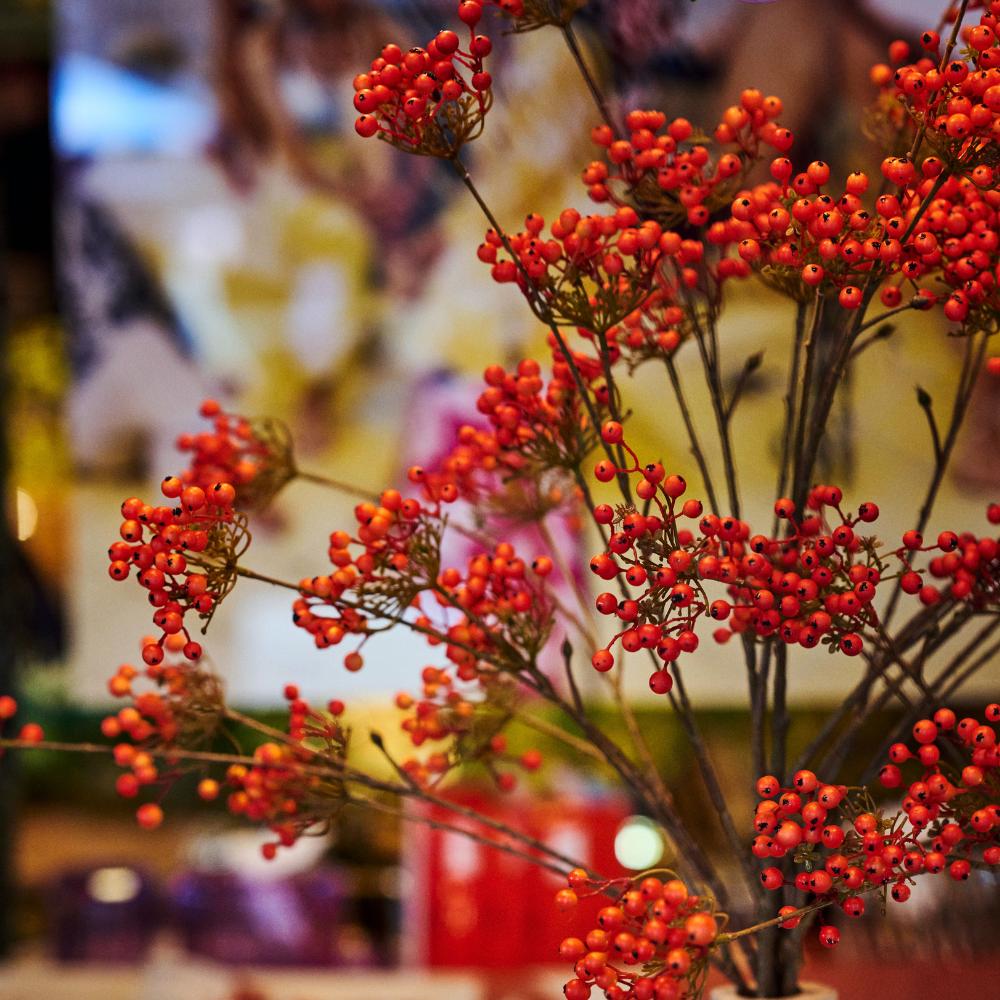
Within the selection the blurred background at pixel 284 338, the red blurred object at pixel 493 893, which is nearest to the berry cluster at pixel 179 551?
the red blurred object at pixel 493 893

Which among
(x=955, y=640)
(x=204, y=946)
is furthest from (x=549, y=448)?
(x=204, y=946)

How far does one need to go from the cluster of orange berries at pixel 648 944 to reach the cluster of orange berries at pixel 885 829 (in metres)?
0.06

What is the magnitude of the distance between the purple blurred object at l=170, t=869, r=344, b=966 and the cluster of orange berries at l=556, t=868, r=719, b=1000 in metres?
1.71

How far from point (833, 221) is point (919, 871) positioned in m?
0.33

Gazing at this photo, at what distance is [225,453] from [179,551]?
284mm

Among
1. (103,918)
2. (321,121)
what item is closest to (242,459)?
(103,918)

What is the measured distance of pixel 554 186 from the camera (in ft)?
7.70

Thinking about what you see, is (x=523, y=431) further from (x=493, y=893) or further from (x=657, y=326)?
(x=493, y=893)

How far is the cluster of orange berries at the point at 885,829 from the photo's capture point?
51cm

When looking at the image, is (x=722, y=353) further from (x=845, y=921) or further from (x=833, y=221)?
(x=833, y=221)

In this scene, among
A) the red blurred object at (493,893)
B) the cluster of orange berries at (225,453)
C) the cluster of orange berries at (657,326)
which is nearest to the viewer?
the cluster of orange berries at (657,326)

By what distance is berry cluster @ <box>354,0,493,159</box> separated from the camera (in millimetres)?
539

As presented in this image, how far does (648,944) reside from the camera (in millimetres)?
477

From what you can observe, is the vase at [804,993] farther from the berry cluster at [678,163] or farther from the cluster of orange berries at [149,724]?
the berry cluster at [678,163]
